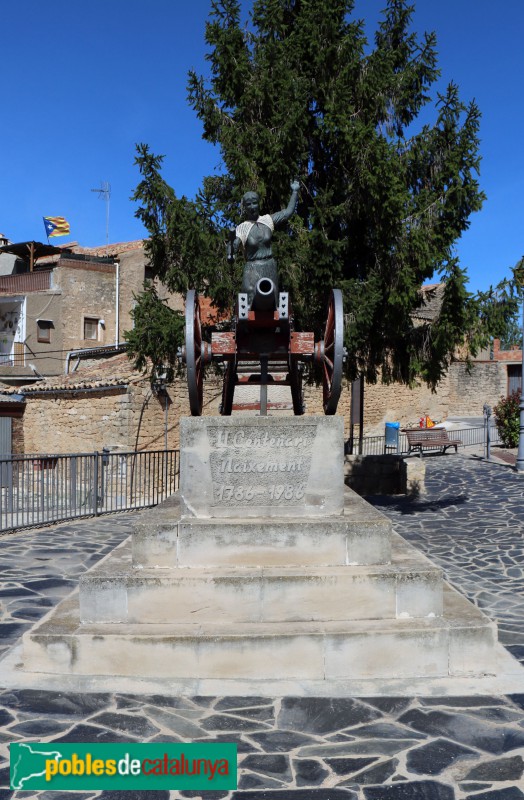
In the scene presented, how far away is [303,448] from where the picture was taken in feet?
16.2

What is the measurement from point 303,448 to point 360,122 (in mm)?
6768

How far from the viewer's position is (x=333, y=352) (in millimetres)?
5414

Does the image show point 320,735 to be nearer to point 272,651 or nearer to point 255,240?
point 272,651

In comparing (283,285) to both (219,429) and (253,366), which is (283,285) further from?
(219,429)

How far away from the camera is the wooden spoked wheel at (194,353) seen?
5.07m

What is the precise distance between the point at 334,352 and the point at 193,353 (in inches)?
43.9

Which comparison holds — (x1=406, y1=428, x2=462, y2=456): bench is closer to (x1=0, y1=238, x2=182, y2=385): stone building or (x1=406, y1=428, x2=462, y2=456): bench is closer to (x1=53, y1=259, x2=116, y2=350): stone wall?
(x1=0, y1=238, x2=182, y2=385): stone building

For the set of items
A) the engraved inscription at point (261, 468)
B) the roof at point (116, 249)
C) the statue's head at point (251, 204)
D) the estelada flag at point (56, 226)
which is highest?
the estelada flag at point (56, 226)

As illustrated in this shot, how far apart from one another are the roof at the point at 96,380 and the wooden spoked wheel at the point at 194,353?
12889mm

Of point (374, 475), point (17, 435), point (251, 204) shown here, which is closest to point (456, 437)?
point (374, 475)

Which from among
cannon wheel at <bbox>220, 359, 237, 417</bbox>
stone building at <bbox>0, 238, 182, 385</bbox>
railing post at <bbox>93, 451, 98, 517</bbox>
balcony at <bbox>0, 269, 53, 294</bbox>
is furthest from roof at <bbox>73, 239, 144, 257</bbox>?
cannon wheel at <bbox>220, 359, 237, 417</bbox>

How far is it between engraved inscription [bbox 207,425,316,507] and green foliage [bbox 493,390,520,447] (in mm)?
18220

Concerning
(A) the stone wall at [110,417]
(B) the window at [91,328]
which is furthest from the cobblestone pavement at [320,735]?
(B) the window at [91,328]

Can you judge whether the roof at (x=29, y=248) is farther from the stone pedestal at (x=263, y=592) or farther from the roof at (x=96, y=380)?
the stone pedestal at (x=263, y=592)
